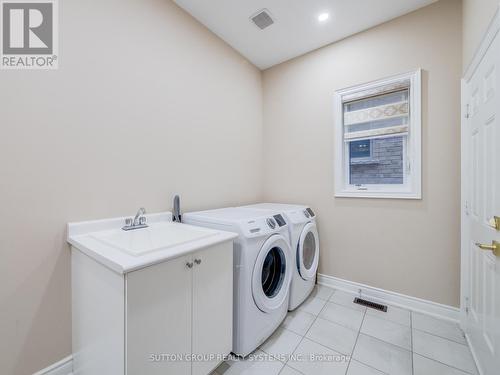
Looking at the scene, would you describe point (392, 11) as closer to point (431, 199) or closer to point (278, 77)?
point (278, 77)

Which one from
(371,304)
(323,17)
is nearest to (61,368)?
(371,304)

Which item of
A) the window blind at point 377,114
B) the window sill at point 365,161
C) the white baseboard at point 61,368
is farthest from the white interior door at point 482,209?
the white baseboard at point 61,368

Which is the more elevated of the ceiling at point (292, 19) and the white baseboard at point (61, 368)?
the ceiling at point (292, 19)

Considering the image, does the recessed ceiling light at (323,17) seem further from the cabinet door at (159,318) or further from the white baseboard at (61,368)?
the white baseboard at (61,368)

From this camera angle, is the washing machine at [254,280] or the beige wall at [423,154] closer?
the washing machine at [254,280]

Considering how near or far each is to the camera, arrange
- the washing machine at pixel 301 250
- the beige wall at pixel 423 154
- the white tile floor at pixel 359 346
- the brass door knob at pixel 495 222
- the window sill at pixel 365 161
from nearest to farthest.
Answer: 1. the brass door knob at pixel 495 222
2. the white tile floor at pixel 359 346
3. the beige wall at pixel 423 154
4. the washing machine at pixel 301 250
5. the window sill at pixel 365 161

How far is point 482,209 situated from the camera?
1245 mm

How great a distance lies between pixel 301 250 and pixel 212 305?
1.03 metres

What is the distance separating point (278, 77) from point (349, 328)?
2918 mm

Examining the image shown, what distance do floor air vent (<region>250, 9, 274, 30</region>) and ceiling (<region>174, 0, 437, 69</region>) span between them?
0.11ft

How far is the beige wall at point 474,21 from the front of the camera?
1.15m

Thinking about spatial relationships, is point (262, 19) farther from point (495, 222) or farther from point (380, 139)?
point (495, 222)

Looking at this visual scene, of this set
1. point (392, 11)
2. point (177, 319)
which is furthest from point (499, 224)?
point (392, 11)

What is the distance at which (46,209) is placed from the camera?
1214 millimetres
